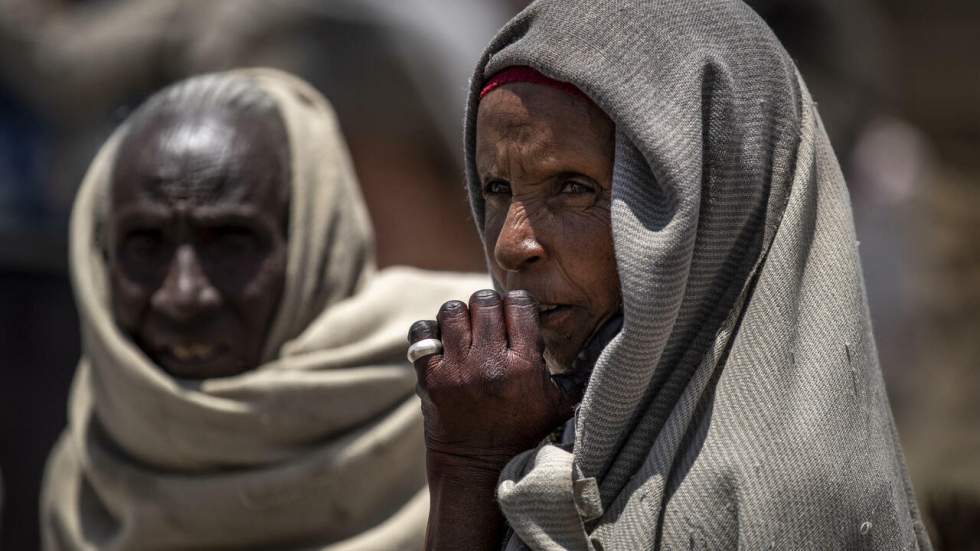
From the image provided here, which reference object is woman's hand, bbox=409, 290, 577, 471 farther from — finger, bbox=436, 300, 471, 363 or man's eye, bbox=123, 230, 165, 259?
man's eye, bbox=123, 230, 165, 259

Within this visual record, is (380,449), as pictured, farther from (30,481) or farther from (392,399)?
(30,481)

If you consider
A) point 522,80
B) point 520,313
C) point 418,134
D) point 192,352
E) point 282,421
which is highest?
point 522,80

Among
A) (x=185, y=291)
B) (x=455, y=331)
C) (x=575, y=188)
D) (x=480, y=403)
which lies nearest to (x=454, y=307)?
(x=455, y=331)

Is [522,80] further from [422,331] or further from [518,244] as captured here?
[422,331]

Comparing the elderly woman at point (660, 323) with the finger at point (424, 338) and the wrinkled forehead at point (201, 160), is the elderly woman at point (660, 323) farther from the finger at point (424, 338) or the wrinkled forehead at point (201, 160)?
the wrinkled forehead at point (201, 160)

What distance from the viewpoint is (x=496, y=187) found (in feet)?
8.84

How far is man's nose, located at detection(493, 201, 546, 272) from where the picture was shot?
2.57 meters

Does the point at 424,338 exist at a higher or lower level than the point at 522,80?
lower

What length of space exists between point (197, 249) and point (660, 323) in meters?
2.05

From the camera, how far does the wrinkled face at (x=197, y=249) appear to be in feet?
13.6

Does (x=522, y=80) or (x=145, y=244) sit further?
(x=145, y=244)

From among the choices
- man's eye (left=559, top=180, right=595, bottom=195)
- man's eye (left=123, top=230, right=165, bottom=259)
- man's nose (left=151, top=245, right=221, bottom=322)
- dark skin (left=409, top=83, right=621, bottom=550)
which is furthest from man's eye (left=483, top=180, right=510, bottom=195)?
man's eye (left=123, top=230, right=165, bottom=259)

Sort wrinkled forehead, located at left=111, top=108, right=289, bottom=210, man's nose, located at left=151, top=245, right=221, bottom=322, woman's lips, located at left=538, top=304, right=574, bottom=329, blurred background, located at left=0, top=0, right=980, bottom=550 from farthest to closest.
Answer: blurred background, located at left=0, top=0, right=980, bottom=550, wrinkled forehead, located at left=111, top=108, right=289, bottom=210, man's nose, located at left=151, top=245, right=221, bottom=322, woman's lips, located at left=538, top=304, right=574, bottom=329

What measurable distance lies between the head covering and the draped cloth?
70.4 inches
